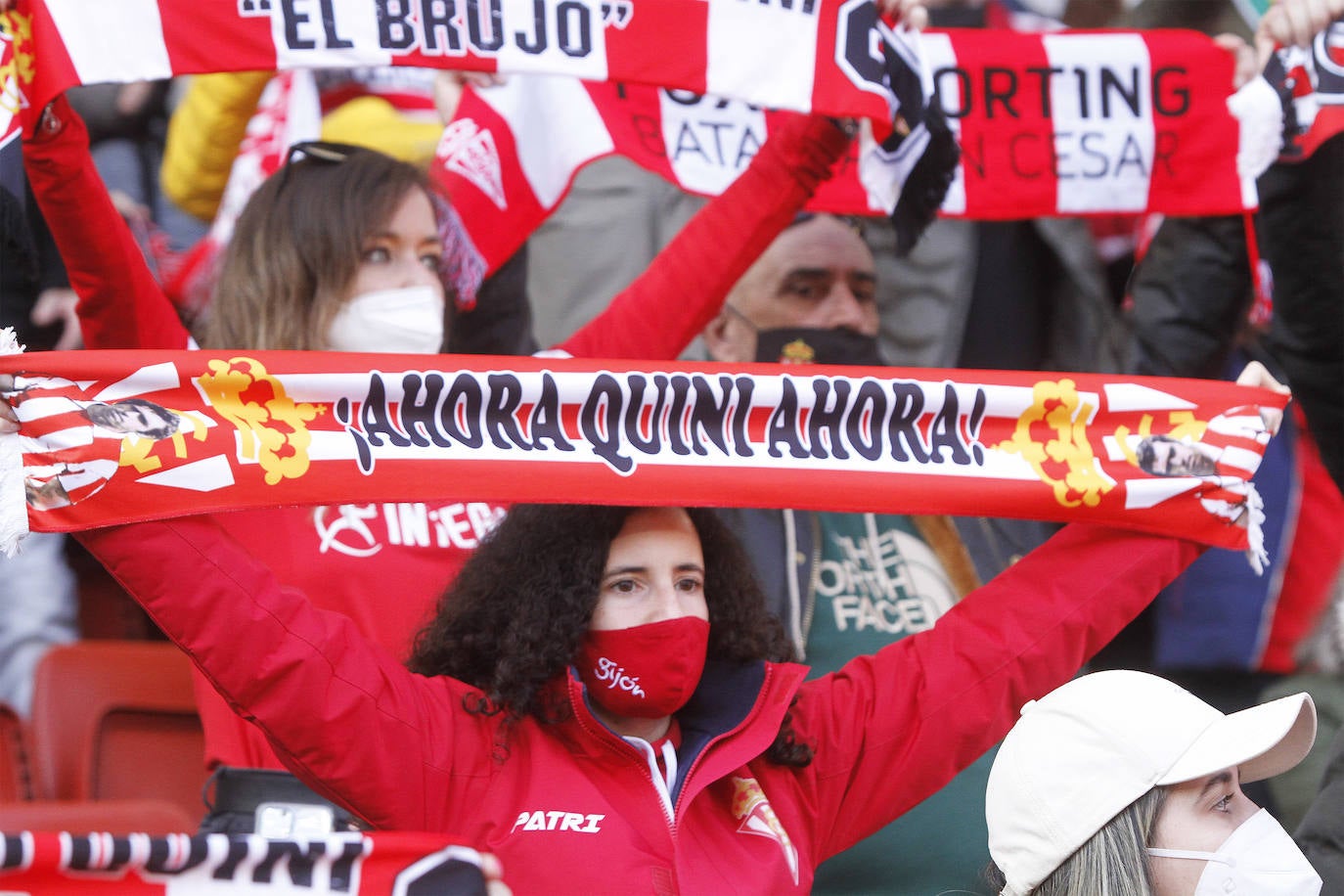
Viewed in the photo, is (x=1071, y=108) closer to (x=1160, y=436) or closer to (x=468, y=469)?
(x=1160, y=436)

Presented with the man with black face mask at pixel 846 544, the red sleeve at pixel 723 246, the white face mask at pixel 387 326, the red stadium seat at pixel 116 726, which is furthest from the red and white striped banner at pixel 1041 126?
the red stadium seat at pixel 116 726

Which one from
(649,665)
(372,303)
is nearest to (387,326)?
(372,303)

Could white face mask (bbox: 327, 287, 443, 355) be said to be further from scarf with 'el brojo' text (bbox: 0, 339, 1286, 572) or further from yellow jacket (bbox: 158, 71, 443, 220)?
yellow jacket (bbox: 158, 71, 443, 220)

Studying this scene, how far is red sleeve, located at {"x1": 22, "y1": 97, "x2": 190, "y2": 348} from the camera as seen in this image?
2932mm

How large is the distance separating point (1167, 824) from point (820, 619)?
Result: 1.66 m

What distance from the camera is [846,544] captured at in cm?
389

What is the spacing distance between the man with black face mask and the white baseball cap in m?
1.14

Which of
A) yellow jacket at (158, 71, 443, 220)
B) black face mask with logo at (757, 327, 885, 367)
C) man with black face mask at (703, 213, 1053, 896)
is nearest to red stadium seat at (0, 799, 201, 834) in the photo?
man with black face mask at (703, 213, 1053, 896)

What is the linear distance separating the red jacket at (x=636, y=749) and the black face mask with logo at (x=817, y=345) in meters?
1.10

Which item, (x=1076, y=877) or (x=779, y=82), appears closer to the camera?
(x=1076, y=877)

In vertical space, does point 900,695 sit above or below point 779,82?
below

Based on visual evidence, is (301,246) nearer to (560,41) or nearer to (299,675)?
(560,41)

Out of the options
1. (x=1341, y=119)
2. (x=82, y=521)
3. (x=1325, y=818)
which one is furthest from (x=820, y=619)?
(x=82, y=521)

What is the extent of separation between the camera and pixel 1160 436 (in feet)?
9.90
